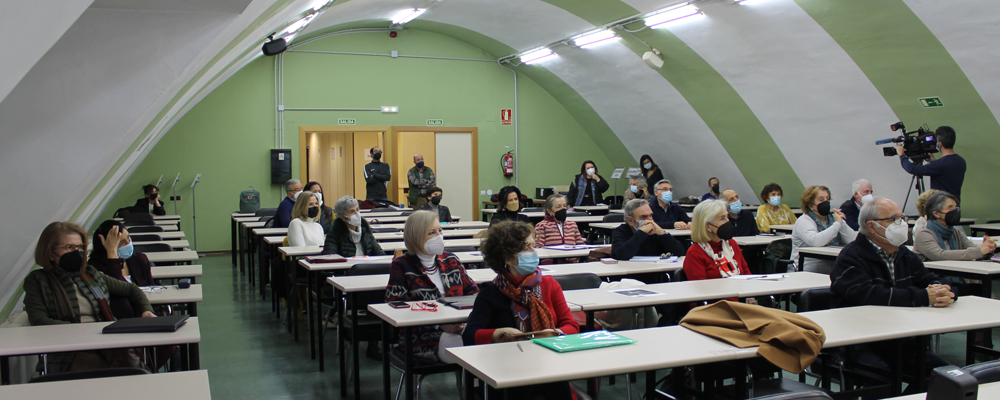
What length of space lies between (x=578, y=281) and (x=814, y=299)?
129 centimetres

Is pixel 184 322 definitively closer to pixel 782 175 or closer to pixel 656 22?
pixel 656 22

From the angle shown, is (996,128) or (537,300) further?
(996,128)

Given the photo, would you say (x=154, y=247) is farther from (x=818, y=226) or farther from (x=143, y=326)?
(x=818, y=226)

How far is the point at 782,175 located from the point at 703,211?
7.45 meters

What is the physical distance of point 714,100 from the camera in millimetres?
10891

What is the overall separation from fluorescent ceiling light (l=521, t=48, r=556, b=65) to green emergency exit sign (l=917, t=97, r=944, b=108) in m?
6.10

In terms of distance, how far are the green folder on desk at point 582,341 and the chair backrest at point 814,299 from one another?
54.4 inches

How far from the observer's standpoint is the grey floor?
428 cm

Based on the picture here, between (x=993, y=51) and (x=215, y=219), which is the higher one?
(x=993, y=51)

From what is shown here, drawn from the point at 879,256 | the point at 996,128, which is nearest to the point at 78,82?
the point at 879,256

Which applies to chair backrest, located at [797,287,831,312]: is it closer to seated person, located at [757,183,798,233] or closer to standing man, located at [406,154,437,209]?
seated person, located at [757,183,798,233]

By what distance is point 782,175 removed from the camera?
11008mm

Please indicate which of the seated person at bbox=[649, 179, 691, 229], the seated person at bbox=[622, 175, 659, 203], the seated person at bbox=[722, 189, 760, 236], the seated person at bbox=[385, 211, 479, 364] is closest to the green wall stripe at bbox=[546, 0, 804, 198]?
the seated person at bbox=[622, 175, 659, 203]

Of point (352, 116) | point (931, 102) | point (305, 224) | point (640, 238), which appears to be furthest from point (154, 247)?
point (931, 102)
